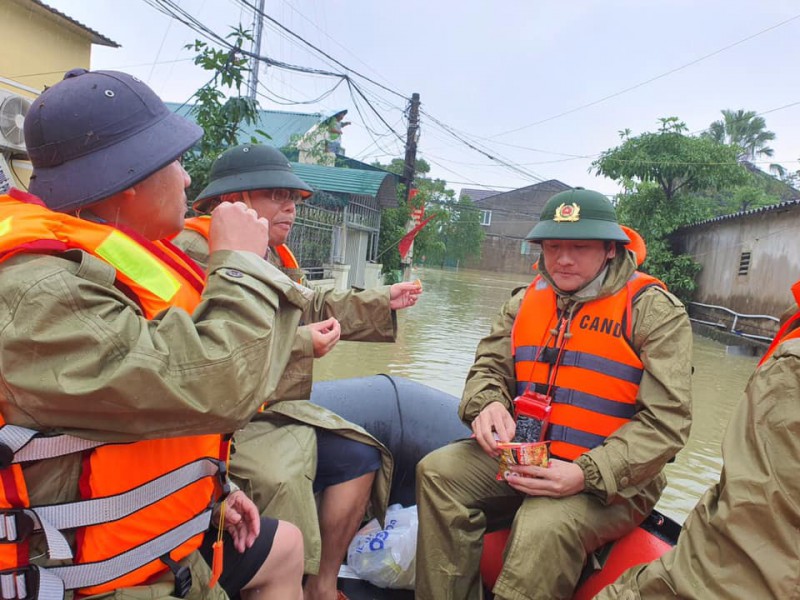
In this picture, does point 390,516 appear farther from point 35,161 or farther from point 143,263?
point 35,161

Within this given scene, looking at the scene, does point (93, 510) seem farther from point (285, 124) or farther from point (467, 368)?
point (285, 124)

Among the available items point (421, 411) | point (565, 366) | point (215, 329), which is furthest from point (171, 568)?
point (421, 411)

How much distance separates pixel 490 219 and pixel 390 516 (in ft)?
132

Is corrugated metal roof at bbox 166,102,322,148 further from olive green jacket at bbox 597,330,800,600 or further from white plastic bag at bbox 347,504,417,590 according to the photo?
olive green jacket at bbox 597,330,800,600

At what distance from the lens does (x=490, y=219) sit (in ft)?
137

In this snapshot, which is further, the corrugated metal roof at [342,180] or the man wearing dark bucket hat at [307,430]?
the corrugated metal roof at [342,180]

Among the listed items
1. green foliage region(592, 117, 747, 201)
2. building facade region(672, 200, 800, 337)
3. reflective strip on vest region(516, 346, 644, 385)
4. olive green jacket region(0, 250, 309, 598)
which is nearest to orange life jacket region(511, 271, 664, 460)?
reflective strip on vest region(516, 346, 644, 385)

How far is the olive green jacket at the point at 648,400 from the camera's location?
6.39 ft

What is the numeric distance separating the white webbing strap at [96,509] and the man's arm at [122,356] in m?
0.15

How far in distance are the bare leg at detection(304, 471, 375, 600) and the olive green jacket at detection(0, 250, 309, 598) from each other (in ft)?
3.80

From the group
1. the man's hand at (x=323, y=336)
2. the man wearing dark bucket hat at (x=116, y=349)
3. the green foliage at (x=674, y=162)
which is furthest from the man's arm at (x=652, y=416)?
the green foliage at (x=674, y=162)

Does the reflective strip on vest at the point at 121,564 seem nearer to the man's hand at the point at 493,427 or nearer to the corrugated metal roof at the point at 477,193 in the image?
the man's hand at the point at 493,427

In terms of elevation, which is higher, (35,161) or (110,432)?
(35,161)

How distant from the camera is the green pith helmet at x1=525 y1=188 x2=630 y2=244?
2223 millimetres
